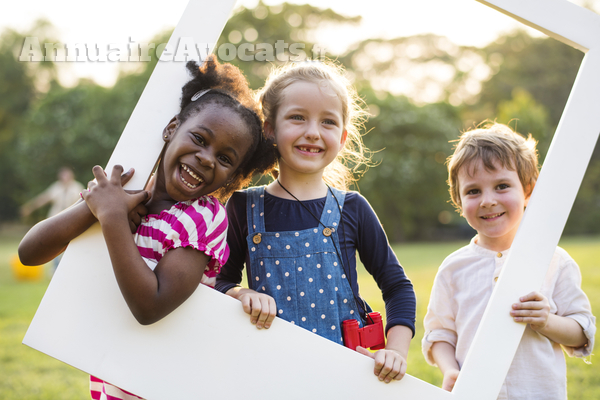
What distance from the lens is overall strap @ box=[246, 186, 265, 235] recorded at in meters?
2.03

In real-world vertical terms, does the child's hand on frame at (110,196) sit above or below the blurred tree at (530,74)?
below

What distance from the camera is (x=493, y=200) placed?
207 cm

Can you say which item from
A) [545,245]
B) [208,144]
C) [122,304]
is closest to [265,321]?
[122,304]

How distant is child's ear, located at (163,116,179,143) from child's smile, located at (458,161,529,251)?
136 cm

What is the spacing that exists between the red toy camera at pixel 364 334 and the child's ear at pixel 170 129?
3.44ft

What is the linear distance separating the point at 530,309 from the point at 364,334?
2.15 feet

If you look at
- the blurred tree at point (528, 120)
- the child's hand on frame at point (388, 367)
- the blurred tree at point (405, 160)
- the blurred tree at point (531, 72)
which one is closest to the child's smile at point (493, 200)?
the child's hand on frame at point (388, 367)

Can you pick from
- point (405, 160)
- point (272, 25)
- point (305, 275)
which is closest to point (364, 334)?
point (305, 275)

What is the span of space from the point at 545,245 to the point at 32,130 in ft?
93.3

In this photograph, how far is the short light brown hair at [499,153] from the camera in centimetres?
213

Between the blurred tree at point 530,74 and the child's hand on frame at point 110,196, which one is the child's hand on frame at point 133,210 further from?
the blurred tree at point 530,74

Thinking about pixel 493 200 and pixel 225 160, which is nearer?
pixel 225 160

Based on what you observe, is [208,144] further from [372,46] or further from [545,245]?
[372,46]

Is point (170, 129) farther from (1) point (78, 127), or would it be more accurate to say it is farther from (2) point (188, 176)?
(1) point (78, 127)
